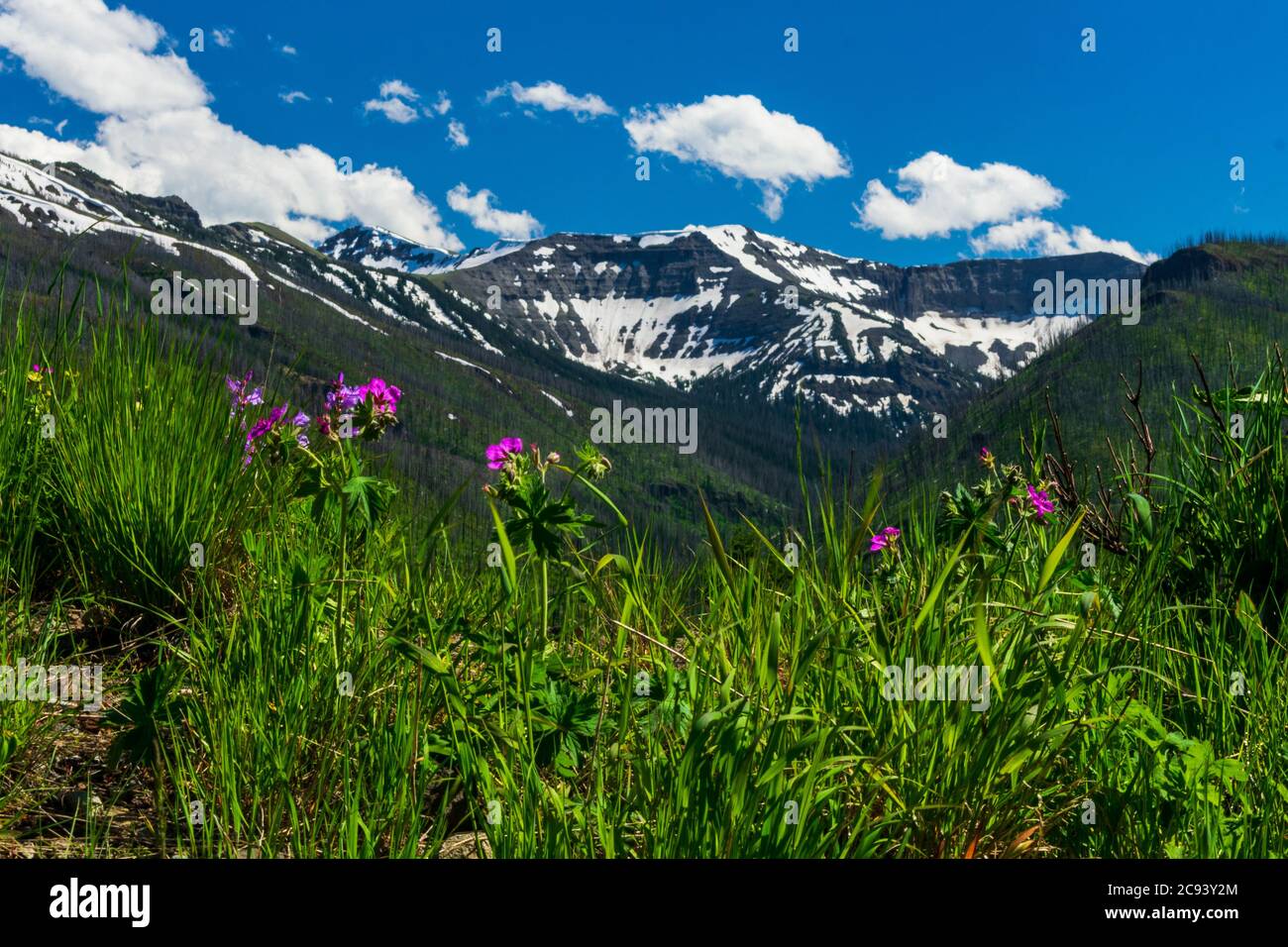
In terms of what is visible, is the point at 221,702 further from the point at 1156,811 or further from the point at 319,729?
the point at 1156,811

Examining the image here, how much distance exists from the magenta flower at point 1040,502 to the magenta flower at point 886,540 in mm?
585

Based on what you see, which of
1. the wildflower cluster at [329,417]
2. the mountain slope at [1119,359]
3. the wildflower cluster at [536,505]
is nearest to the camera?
the wildflower cluster at [536,505]

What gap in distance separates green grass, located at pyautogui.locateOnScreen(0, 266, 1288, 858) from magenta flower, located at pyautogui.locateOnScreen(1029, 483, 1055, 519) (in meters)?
0.07

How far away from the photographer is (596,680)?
3.21 m

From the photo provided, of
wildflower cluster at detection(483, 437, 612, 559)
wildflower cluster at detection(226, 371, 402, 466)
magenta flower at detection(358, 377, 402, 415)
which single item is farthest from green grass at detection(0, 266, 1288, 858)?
magenta flower at detection(358, 377, 402, 415)

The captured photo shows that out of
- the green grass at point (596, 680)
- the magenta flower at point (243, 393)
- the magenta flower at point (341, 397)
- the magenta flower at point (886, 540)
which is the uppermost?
the magenta flower at point (243, 393)

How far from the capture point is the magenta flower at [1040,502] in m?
3.79

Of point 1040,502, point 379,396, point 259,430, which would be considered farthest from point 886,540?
point 259,430

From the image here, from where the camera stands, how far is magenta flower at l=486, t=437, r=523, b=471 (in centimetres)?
314

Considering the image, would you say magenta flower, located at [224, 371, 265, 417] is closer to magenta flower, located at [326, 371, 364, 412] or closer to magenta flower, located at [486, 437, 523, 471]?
magenta flower, located at [326, 371, 364, 412]

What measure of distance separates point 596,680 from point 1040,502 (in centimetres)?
205

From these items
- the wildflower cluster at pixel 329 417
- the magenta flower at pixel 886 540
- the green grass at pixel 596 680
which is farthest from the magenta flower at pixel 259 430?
the magenta flower at pixel 886 540

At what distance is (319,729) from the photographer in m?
2.67

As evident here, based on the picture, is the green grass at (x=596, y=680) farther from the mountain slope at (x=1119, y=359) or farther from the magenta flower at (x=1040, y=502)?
the mountain slope at (x=1119, y=359)
